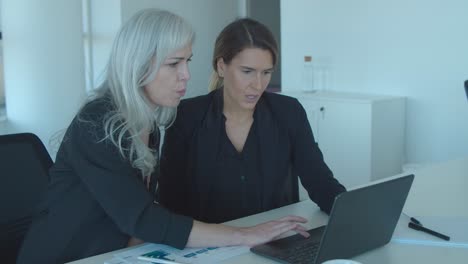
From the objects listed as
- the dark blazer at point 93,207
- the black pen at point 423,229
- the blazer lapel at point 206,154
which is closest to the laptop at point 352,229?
the black pen at point 423,229

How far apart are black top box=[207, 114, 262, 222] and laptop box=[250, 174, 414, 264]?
1.56ft

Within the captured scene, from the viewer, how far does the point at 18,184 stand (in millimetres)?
1692

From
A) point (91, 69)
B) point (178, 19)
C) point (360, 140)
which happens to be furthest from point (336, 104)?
point (178, 19)

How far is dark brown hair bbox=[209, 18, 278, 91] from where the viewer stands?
76.5 inches

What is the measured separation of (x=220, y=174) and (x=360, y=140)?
83.0 inches

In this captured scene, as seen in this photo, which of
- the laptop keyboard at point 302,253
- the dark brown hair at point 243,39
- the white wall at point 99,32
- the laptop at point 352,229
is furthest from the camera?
the white wall at point 99,32

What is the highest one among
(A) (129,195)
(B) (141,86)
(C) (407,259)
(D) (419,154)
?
(B) (141,86)

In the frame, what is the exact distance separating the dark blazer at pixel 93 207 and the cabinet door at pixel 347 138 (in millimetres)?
2605

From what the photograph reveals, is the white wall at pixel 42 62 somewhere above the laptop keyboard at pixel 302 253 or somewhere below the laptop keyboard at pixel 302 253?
above

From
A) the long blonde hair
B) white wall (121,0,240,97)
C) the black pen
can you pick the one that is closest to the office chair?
the long blonde hair

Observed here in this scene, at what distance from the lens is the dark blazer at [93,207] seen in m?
1.40

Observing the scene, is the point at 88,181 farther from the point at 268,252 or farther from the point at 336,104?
the point at 336,104

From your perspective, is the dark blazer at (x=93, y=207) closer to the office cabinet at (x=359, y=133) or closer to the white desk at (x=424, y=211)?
the white desk at (x=424, y=211)

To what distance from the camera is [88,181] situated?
4.62 feet
